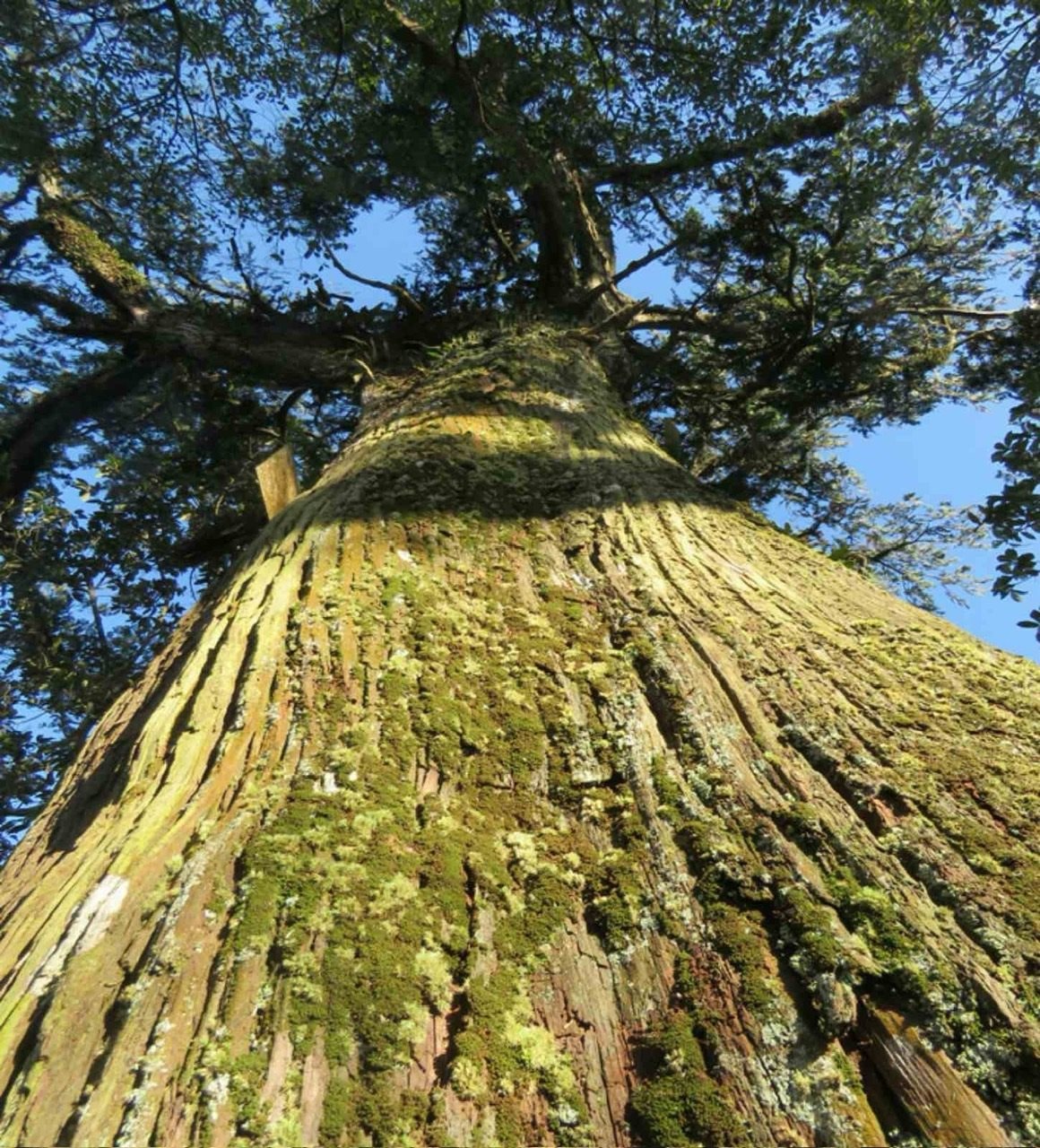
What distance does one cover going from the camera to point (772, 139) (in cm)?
814

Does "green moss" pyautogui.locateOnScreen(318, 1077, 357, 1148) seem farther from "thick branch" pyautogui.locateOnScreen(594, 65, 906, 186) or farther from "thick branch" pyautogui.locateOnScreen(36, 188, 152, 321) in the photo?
"thick branch" pyautogui.locateOnScreen(594, 65, 906, 186)

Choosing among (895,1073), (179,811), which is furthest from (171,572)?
(895,1073)

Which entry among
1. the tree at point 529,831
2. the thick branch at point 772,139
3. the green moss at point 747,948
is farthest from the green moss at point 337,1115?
the thick branch at point 772,139

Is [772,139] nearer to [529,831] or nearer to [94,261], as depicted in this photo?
[94,261]

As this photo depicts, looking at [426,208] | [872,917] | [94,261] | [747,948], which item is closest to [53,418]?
[94,261]

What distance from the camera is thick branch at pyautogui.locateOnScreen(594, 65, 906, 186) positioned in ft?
26.6

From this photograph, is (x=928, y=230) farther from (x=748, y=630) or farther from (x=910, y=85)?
(x=748, y=630)

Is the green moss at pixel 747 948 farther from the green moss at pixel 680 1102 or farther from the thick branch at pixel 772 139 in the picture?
the thick branch at pixel 772 139

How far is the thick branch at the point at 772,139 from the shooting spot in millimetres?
8102

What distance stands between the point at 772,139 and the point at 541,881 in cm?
867

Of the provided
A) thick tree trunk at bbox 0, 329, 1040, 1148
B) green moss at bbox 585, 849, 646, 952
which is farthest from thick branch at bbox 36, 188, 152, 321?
green moss at bbox 585, 849, 646, 952

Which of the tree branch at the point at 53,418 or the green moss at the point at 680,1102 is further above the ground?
the tree branch at the point at 53,418

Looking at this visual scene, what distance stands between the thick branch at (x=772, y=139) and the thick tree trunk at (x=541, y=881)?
7118mm

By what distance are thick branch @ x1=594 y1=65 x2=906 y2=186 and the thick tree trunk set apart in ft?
23.4
